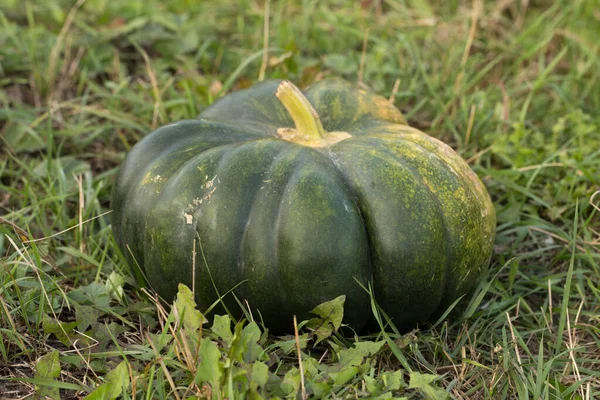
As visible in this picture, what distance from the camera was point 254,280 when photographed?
8.76ft

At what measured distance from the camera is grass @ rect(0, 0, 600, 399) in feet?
8.38

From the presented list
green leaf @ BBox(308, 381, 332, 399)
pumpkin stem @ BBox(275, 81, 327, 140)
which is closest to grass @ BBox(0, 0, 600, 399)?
green leaf @ BBox(308, 381, 332, 399)

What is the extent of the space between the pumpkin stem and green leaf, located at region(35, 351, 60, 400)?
4.13ft

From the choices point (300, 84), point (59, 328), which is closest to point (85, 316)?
point (59, 328)

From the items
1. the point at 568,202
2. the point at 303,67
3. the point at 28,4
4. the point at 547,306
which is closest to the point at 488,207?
the point at 547,306

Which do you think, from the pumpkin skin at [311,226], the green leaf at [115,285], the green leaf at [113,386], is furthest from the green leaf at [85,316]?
the green leaf at [113,386]

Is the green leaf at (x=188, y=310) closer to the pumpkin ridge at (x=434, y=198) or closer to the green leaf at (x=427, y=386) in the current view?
the green leaf at (x=427, y=386)

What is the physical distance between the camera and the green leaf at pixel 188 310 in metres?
2.45

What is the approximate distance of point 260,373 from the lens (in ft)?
7.58

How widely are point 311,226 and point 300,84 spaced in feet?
6.77

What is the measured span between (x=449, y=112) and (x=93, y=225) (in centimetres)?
218

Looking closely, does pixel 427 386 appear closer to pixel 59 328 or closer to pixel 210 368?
pixel 210 368

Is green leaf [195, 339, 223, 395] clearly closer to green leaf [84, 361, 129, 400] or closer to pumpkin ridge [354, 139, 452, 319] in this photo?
green leaf [84, 361, 129, 400]

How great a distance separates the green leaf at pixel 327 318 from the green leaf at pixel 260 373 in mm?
405
